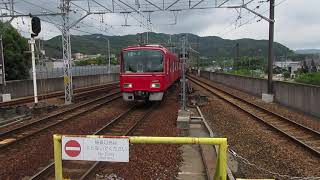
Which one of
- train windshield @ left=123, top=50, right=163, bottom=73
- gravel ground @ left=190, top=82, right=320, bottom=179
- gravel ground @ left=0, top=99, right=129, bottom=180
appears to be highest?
train windshield @ left=123, top=50, right=163, bottom=73

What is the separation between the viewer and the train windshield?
18797mm

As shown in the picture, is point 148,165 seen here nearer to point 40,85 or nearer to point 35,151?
point 35,151

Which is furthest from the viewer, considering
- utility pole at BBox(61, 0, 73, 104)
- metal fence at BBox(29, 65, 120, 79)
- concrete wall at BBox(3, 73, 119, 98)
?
metal fence at BBox(29, 65, 120, 79)

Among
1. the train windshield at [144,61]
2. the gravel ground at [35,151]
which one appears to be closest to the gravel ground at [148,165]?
the gravel ground at [35,151]

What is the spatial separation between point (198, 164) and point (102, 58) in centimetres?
9880

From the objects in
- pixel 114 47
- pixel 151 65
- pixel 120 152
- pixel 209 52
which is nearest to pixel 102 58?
pixel 114 47

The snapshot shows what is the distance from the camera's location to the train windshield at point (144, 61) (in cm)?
1880

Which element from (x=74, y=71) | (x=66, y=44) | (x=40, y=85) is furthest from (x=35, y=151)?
(x=74, y=71)

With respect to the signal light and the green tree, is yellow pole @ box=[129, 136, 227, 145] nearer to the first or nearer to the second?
the signal light

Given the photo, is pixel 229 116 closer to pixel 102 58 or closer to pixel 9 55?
pixel 9 55

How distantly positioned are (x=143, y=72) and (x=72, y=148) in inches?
535

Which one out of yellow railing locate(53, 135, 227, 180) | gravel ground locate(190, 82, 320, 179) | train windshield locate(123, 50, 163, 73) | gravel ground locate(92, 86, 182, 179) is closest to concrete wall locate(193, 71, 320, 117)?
gravel ground locate(190, 82, 320, 179)

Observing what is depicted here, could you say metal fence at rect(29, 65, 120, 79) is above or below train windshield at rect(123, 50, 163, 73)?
below

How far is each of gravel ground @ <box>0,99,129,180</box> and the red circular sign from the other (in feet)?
9.56
